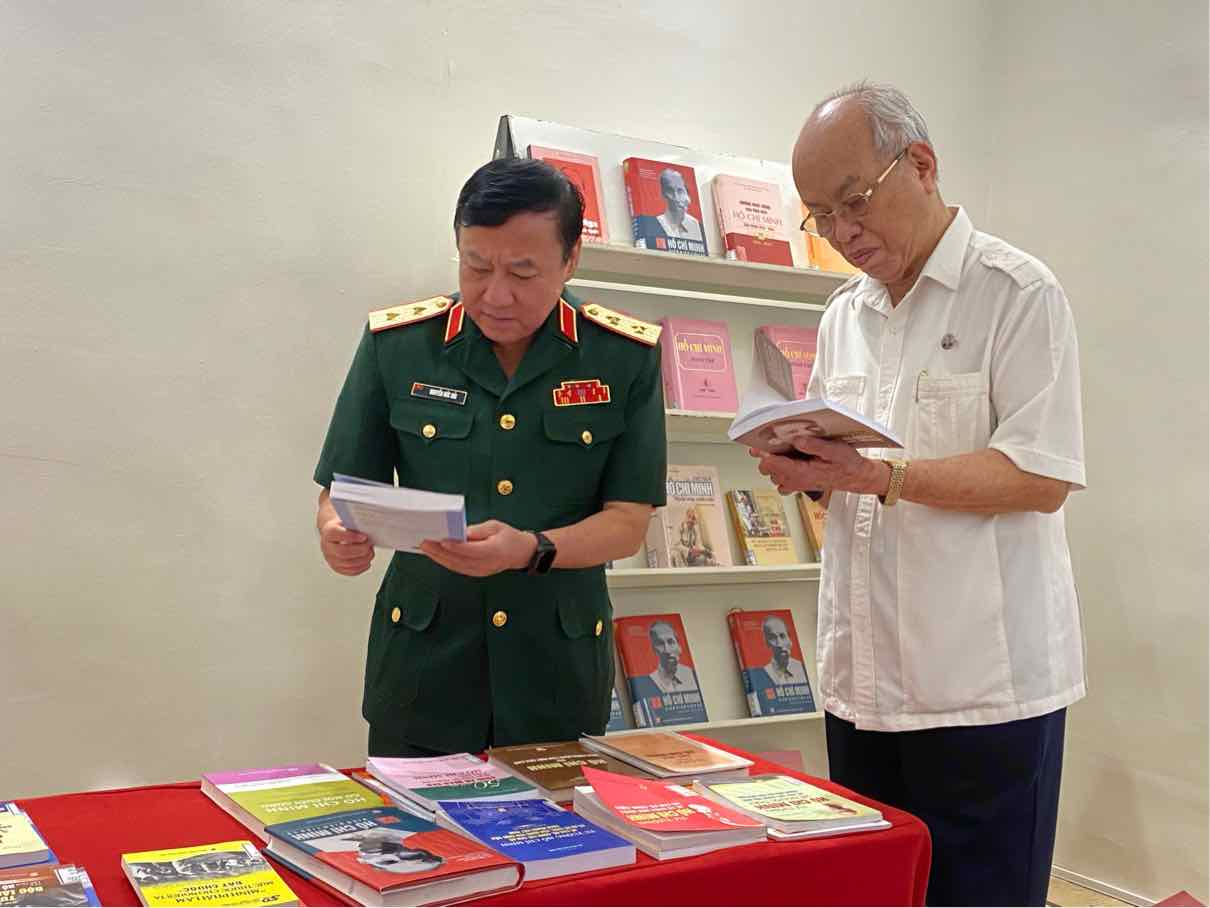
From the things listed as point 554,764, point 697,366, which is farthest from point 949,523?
point 697,366

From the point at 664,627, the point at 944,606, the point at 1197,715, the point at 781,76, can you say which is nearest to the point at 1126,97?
the point at 781,76

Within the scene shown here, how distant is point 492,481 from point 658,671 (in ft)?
5.45

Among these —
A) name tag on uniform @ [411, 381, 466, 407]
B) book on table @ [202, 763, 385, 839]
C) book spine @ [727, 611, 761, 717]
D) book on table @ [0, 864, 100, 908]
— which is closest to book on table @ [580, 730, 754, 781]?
book on table @ [202, 763, 385, 839]

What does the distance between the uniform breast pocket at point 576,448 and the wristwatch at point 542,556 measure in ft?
0.53

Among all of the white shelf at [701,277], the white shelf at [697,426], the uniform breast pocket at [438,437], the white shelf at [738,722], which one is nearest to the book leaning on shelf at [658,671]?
the white shelf at [738,722]

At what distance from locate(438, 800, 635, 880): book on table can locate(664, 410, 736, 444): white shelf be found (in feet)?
6.37

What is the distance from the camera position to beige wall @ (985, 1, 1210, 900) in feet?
12.0

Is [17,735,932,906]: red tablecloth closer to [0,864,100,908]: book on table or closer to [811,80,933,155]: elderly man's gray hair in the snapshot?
[0,864,100,908]: book on table

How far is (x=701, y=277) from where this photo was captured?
A: 3.71 metres

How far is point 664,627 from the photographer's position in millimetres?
3582

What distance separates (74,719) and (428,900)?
6.66ft

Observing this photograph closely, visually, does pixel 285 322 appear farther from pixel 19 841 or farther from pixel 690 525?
pixel 19 841

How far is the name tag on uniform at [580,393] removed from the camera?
2.03 m

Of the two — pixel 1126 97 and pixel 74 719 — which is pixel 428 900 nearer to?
pixel 74 719
